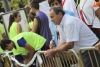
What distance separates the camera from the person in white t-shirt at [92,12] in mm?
5465

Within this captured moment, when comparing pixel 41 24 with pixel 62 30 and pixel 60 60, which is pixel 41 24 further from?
pixel 62 30

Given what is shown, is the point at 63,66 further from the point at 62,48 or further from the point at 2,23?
the point at 2,23

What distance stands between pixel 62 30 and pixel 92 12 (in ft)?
2.76

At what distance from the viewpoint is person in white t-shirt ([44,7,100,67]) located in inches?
186

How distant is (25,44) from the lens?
6.40 metres

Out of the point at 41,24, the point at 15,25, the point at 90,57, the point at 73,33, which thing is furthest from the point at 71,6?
the point at 15,25

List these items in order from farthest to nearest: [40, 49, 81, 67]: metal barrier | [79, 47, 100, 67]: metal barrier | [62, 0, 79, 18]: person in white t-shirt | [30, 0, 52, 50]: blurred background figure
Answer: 1. [30, 0, 52, 50]: blurred background figure
2. [62, 0, 79, 18]: person in white t-shirt
3. [40, 49, 81, 67]: metal barrier
4. [79, 47, 100, 67]: metal barrier

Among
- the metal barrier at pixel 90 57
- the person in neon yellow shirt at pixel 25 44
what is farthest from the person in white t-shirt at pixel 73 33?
the person in neon yellow shirt at pixel 25 44

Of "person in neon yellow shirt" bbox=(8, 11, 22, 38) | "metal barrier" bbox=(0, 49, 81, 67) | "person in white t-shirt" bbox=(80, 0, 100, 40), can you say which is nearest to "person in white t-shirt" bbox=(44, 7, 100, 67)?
"metal barrier" bbox=(0, 49, 81, 67)

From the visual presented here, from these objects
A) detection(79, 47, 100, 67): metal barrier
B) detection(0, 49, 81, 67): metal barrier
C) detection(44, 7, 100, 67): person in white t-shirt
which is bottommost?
detection(0, 49, 81, 67): metal barrier

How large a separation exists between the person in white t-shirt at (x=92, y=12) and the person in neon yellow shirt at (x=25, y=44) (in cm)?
137

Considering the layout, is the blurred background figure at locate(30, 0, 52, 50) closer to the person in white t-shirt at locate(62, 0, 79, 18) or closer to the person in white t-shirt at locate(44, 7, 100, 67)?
the person in white t-shirt at locate(62, 0, 79, 18)

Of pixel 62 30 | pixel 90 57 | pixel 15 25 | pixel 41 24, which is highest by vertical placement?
pixel 62 30

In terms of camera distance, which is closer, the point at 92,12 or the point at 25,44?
the point at 92,12
